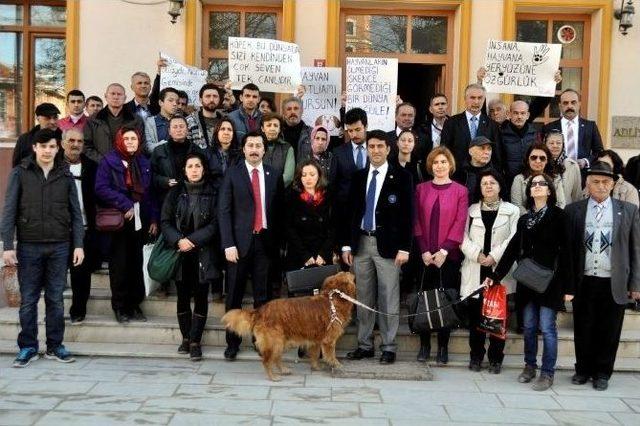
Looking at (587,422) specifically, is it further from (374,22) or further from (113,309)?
(374,22)

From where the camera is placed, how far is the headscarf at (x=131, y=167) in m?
7.27

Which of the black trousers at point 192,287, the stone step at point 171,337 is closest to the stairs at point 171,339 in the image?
the stone step at point 171,337

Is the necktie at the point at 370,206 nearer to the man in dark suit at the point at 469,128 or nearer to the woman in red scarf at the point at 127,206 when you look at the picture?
the man in dark suit at the point at 469,128

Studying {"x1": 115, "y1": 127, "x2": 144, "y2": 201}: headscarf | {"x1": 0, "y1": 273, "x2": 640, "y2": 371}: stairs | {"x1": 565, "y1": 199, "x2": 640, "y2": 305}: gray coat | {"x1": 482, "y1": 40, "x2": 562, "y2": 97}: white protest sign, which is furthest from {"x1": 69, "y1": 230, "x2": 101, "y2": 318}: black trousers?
{"x1": 482, "y1": 40, "x2": 562, "y2": 97}: white protest sign

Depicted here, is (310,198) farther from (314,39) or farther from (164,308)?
(314,39)

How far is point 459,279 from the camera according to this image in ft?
22.8

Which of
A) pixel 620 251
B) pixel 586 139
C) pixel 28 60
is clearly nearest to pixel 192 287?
pixel 620 251

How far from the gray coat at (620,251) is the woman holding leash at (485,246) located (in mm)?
572

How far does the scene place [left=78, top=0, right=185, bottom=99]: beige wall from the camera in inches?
398

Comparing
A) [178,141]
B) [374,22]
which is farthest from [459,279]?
[374,22]

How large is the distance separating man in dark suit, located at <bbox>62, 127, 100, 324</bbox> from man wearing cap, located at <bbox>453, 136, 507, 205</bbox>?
3.71 meters

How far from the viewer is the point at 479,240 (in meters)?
6.82

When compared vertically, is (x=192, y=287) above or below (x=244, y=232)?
below

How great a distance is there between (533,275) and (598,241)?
0.69 meters
